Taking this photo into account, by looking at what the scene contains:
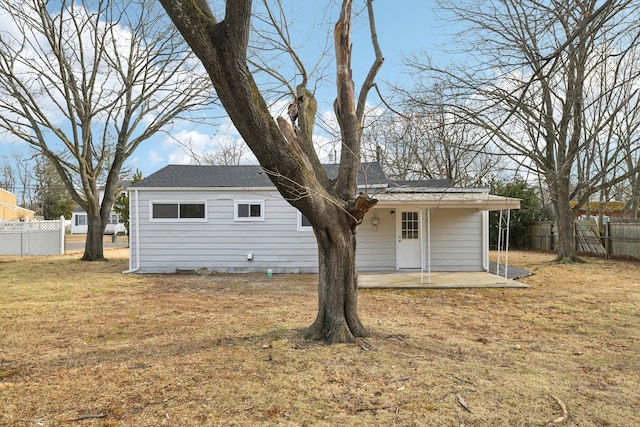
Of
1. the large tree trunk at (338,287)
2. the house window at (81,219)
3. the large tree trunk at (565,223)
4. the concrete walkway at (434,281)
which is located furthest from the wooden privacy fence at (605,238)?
the house window at (81,219)

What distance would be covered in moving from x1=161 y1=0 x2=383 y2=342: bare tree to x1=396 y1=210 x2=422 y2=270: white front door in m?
7.28

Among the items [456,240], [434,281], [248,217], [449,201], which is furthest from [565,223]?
[248,217]

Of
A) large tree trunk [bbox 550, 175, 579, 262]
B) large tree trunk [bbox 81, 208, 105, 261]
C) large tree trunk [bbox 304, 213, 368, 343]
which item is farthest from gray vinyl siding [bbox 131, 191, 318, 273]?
large tree trunk [bbox 550, 175, 579, 262]

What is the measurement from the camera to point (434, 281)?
10.2 m

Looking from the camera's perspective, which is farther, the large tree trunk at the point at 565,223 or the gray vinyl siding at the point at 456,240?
the large tree trunk at the point at 565,223

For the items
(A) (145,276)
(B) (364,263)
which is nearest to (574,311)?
(B) (364,263)

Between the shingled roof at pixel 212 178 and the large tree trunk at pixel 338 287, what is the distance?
23.7 ft

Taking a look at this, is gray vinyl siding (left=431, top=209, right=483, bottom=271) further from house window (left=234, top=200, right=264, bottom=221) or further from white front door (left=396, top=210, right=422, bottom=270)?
house window (left=234, top=200, right=264, bottom=221)

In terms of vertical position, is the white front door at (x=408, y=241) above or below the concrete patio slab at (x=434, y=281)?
above

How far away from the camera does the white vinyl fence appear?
61.5 feet

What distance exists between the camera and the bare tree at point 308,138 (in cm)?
369

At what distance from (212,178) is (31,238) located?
37.2 feet

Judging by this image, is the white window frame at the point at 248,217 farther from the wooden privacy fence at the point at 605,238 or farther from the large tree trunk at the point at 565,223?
the wooden privacy fence at the point at 605,238

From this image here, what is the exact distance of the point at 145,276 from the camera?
12.0 metres
